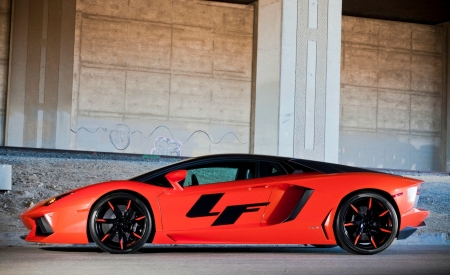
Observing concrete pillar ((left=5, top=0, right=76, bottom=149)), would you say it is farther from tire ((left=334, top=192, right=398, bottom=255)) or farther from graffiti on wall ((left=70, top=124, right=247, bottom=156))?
tire ((left=334, top=192, right=398, bottom=255))

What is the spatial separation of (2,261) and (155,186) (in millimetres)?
1670

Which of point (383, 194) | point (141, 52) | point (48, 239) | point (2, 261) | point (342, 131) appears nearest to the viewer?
point (2, 261)

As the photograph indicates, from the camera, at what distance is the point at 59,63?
24.7m

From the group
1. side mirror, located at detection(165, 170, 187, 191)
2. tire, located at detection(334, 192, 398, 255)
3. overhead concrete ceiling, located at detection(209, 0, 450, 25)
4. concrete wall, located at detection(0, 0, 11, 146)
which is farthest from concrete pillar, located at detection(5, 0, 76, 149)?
tire, located at detection(334, 192, 398, 255)

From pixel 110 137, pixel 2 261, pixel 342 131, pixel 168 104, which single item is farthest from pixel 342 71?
pixel 2 261

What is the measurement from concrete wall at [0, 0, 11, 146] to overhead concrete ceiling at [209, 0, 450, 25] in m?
8.42

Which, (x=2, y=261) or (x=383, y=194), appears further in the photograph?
(x=383, y=194)

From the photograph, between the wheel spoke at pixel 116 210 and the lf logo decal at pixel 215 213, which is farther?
the lf logo decal at pixel 215 213

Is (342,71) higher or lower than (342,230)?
higher

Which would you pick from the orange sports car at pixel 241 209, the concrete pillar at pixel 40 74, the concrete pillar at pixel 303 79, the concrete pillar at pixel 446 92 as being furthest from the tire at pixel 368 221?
the concrete pillar at pixel 446 92

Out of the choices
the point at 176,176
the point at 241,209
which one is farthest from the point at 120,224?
the point at 241,209

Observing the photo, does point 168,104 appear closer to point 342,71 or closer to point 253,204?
point 342,71

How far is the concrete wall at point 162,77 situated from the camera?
25453 mm

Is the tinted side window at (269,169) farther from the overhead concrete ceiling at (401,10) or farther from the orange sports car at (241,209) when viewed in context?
the overhead concrete ceiling at (401,10)
